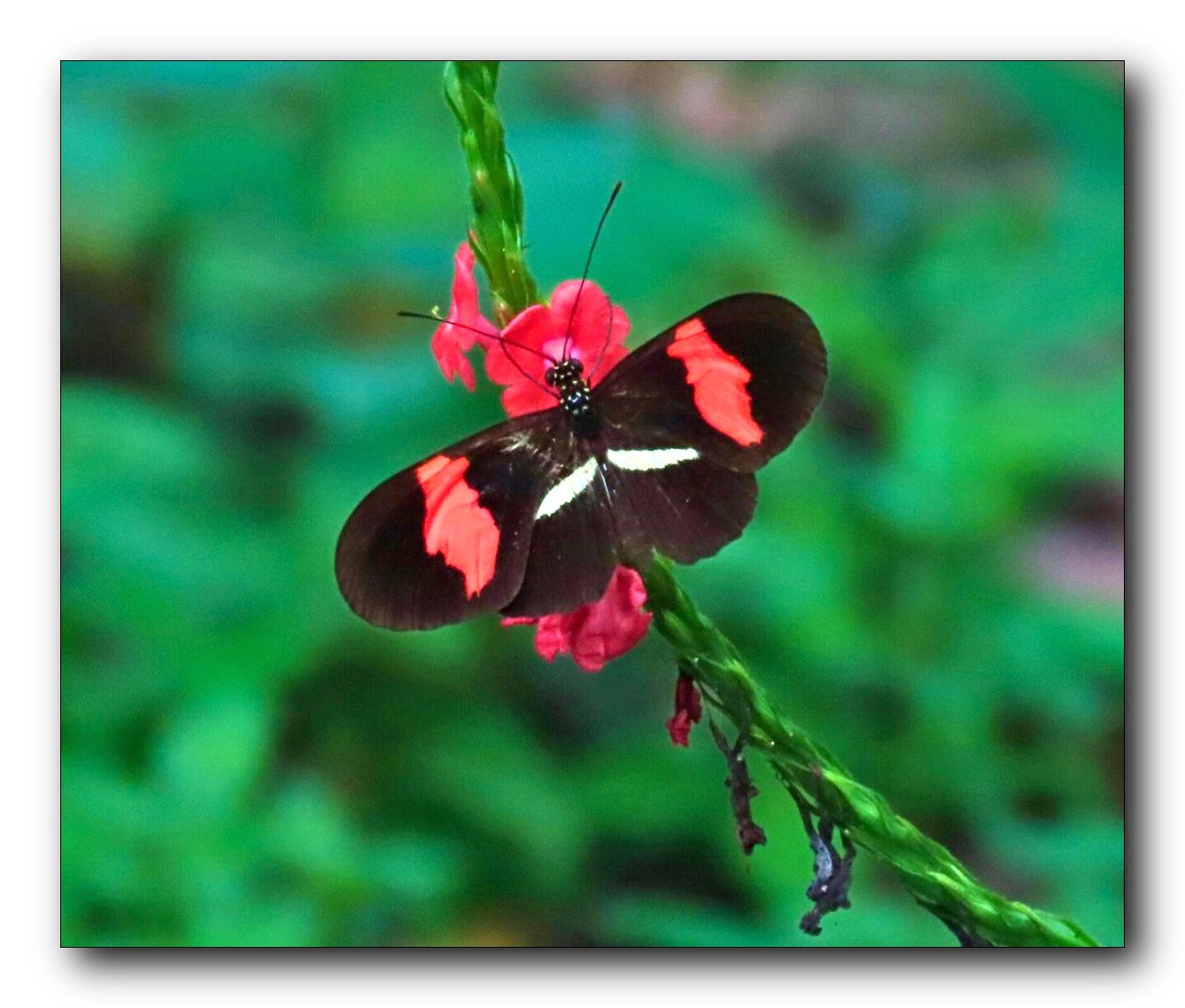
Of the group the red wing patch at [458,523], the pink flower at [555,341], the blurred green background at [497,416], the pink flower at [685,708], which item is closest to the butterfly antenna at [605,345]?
the pink flower at [555,341]

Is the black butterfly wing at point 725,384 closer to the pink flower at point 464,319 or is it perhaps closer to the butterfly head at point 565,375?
the butterfly head at point 565,375

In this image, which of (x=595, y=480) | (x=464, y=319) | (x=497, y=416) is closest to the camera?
(x=464, y=319)

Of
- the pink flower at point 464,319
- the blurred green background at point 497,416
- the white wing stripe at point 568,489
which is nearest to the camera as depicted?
the pink flower at point 464,319

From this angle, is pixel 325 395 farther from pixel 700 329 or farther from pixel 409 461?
pixel 700 329

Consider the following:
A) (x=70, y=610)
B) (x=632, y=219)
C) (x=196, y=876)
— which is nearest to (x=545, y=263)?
(x=632, y=219)

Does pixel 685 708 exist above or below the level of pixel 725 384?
below

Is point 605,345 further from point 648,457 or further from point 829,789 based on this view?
point 829,789

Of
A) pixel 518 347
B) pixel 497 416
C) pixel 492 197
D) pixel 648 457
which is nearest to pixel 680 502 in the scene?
pixel 648 457
